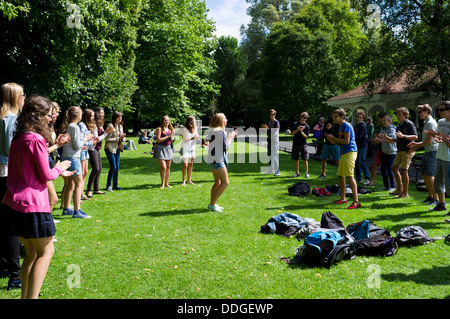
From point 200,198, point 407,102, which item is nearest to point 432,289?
point 200,198

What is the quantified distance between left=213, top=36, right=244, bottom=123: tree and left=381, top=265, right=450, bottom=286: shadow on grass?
185 ft

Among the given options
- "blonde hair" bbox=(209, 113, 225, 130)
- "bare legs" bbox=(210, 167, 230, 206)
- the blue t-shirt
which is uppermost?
"blonde hair" bbox=(209, 113, 225, 130)

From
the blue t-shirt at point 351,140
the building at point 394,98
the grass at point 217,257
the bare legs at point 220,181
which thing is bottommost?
the grass at point 217,257

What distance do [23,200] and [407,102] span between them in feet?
91.1

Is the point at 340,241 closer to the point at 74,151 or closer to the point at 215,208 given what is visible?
the point at 215,208

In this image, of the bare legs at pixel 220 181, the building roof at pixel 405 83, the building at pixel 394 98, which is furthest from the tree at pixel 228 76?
the bare legs at pixel 220 181

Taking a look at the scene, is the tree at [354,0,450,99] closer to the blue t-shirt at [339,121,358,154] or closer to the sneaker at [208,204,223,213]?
the blue t-shirt at [339,121,358,154]

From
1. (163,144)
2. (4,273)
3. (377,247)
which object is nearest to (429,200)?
(377,247)

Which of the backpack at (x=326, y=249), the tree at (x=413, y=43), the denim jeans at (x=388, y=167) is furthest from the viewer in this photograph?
the tree at (x=413, y=43)

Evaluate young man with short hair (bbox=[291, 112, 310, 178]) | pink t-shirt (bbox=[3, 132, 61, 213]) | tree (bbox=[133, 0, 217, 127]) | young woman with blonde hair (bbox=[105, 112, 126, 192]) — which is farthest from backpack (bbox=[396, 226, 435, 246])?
tree (bbox=[133, 0, 217, 127])

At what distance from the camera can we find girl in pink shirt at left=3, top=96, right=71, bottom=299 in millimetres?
3158

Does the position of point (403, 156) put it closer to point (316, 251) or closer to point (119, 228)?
point (316, 251)

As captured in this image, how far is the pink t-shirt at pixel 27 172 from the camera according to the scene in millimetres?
3154

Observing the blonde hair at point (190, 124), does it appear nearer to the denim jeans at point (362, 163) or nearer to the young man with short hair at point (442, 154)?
the denim jeans at point (362, 163)
